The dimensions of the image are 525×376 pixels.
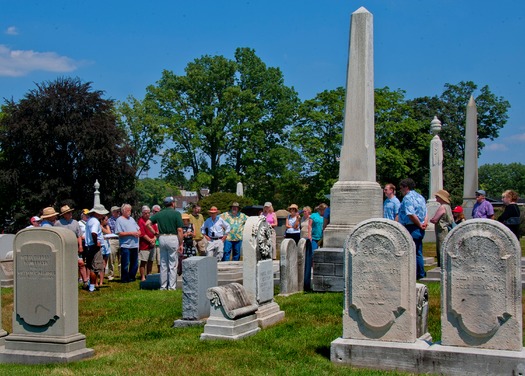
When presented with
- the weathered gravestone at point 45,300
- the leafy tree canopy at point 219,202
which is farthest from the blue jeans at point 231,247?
the leafy tree canopy at point 219,202

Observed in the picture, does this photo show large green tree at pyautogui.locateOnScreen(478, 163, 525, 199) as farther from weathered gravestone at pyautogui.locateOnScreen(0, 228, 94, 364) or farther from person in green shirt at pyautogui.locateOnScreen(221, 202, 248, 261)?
weathered gravestone at pyautogui.locateOnScreen(0, 228, 94, 364)

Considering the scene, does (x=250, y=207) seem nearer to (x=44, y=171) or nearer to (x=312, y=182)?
(x=312, y=182)

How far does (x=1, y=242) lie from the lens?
19.4 meters

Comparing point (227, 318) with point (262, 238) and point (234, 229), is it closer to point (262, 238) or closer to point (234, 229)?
point (262, 238)

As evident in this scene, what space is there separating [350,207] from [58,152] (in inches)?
1426

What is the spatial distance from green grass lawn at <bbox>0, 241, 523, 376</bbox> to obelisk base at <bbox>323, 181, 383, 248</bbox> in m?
1.30

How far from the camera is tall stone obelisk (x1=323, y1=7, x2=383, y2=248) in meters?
12.8

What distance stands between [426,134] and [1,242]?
132 feet

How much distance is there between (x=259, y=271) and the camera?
9805mm

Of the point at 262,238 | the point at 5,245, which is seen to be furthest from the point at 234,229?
the point at 5,245

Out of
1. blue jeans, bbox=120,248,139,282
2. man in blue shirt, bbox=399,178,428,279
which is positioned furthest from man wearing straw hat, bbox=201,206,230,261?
man in blue shirt, bbox=399,178,428,279

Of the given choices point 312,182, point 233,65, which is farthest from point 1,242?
point 233,65

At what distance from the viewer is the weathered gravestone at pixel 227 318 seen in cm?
856

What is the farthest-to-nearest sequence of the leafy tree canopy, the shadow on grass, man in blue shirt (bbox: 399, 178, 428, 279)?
the leafy tree canopy → man in blue shirt (bbox: 399, 178, 428, 279) → the shadow on grass
